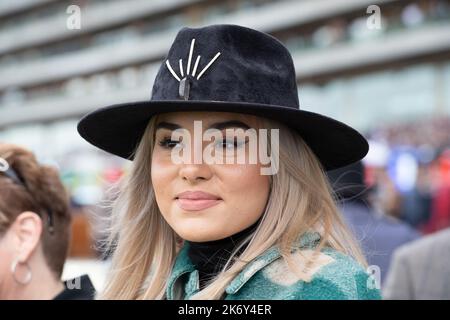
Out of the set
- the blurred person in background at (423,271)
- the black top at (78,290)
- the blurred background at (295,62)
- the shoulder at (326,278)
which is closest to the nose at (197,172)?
the shoulder at (326,278)

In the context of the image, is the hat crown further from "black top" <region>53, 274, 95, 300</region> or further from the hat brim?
"black top" <region>53, 274, 95, 300</region>

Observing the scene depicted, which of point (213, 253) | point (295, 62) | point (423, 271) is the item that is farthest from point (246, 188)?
point (295, 62)

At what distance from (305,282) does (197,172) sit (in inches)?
12.9

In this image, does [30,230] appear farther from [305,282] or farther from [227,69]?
[305,282]

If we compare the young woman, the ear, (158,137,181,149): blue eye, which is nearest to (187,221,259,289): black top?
the young woman

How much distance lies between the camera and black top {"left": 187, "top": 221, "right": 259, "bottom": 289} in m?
1.52

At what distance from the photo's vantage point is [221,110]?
1.46 m

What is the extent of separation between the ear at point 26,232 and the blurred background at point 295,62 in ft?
14.0

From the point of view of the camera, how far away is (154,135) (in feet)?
5.47

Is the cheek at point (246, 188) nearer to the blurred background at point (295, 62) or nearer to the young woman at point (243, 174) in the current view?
the young woman at point (243, 174)

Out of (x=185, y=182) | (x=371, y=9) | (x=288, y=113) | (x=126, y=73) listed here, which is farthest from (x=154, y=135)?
(x=126, y=73)

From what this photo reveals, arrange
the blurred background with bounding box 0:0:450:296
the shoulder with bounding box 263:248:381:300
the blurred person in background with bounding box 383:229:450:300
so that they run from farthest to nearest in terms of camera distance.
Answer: the blurred background with bounding box 0:0:450:296 < the blurred person in background with bounding box 383:229:450:300 < the shoulder with bounding box 263:248:381:300

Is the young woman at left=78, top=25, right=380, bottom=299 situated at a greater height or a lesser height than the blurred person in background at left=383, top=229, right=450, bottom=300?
greater

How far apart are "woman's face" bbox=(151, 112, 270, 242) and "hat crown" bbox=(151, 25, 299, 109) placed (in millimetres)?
56
